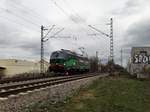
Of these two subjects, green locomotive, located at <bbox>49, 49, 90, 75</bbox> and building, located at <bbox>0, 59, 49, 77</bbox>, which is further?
building, located at <bbox>0, 59, 49, 77</bbox>

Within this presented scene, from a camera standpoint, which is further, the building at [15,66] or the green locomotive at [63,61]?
the building at [15,66]

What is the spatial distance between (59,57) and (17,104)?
32769mm

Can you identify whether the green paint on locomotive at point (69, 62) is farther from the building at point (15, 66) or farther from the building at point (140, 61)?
the building at point (15, 66)

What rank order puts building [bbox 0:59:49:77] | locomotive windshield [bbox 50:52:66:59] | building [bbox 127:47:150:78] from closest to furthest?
building [bbox 127:47:150:78]
locomotive windshield [bbox 50:52:66:59]
building [bbox 0:59:49:77]

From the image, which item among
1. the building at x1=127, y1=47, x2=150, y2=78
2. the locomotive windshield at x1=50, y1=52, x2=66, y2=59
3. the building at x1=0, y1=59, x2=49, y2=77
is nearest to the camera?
the building at x1=127, y1=47, x2=150, y2=78

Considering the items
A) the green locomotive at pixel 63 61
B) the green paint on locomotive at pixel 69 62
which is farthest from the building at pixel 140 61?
the green locomotive at pixel 63 61

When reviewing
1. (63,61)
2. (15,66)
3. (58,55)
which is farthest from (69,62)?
(15,66)

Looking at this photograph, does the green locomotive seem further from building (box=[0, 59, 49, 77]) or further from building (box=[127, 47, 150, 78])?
building (box=[0, 59, 49, 77])

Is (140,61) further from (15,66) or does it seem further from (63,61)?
(15,66)

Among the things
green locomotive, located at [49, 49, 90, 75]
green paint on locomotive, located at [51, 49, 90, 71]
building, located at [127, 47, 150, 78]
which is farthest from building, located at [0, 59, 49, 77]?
building, located at [127, 47, 150, 78]

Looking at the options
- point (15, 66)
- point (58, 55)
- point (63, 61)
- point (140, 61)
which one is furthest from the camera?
point (15, 66)

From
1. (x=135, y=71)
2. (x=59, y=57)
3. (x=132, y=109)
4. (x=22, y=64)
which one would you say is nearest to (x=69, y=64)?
(x=59, y=57)

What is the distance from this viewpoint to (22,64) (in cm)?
7175

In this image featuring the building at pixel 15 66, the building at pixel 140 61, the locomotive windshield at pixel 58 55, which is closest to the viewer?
the building at pixel 140 61
